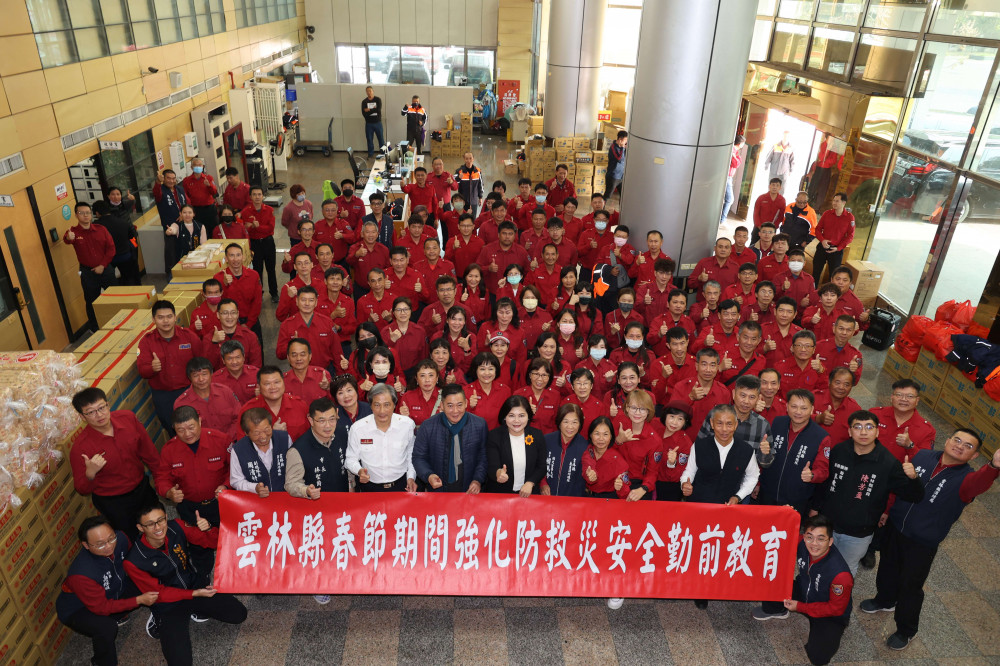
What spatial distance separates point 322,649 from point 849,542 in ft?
12.6

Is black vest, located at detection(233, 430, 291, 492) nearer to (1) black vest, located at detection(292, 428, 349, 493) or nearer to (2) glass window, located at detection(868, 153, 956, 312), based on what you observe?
(1) black vest, located at detection(292, 428, 349, 493)

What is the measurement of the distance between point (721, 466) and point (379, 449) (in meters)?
2.50

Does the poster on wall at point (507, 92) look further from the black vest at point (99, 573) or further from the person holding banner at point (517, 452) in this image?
the black vest at point (99, 573)

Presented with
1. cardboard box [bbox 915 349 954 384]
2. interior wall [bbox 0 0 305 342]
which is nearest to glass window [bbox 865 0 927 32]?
cardboard box [bbox 915 349 954 384]

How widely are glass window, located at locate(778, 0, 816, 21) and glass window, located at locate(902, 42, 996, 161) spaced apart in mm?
4069

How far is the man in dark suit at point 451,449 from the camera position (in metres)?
4.83

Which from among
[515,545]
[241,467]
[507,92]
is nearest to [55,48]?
[241,467]

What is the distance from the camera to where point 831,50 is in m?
12.2

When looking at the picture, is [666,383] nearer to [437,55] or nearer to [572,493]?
[572,493]

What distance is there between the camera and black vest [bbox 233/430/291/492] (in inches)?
187

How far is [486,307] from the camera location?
7.51 meters

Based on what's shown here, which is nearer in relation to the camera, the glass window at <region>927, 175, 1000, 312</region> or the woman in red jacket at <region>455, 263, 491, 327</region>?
the woman in red jacket at <region>455, 263, 491, 327</region>

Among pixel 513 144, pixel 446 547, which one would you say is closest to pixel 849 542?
pixel 446 547

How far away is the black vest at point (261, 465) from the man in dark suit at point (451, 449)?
960 millimetres
